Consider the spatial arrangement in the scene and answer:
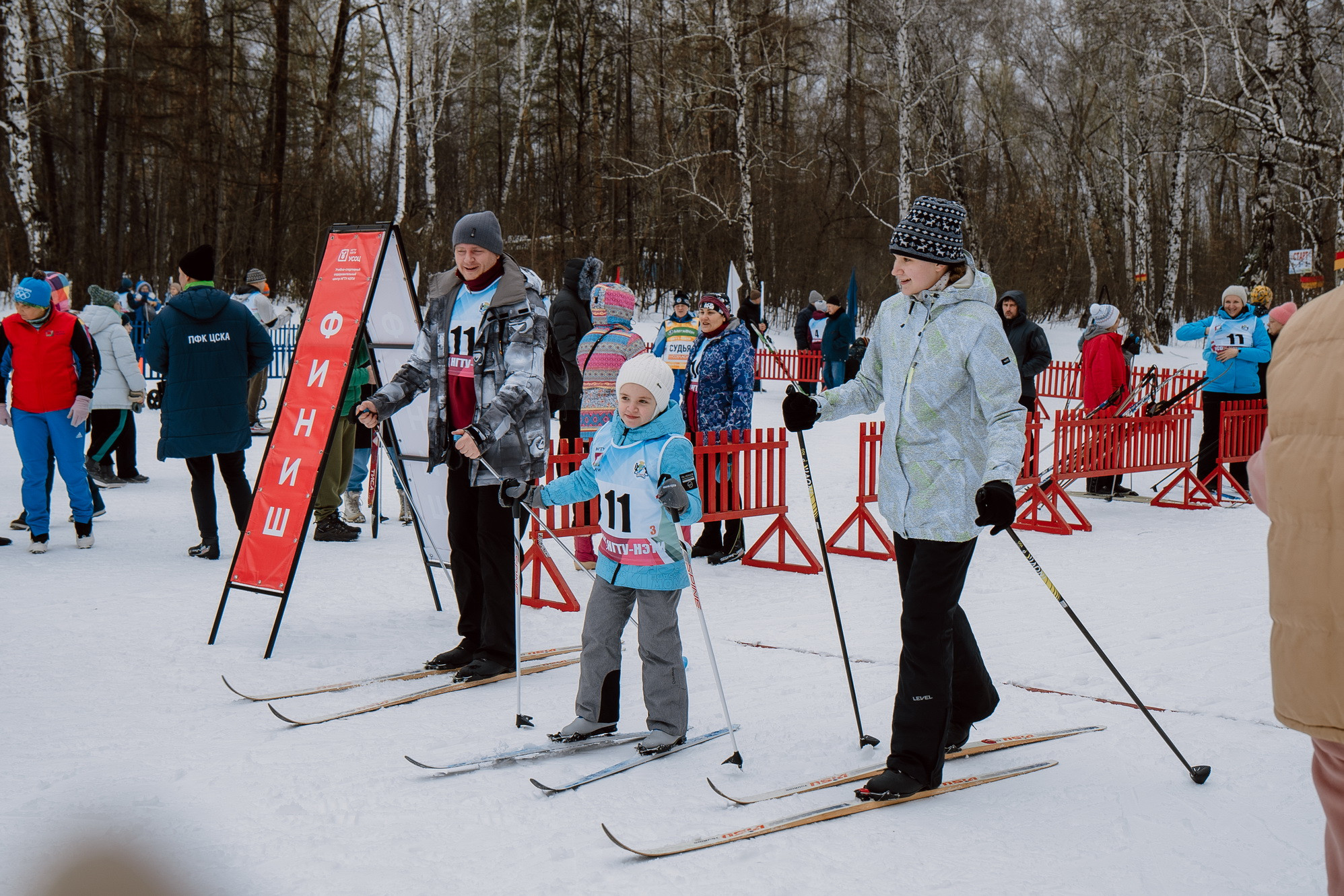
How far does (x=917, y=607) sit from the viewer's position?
3584 mm

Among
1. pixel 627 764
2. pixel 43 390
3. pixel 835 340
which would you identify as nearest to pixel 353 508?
pixel 43 390

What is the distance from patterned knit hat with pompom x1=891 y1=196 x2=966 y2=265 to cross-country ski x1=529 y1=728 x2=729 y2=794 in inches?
76.9

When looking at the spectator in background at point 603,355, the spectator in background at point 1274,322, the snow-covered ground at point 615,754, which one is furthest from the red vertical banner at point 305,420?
the spectator in background at point 1274,322

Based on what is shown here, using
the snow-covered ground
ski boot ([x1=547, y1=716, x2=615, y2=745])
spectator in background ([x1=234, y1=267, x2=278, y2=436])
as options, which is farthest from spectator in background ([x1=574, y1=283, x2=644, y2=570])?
spectator in background ([x1=234, y1=267, x2=278, y2=436])

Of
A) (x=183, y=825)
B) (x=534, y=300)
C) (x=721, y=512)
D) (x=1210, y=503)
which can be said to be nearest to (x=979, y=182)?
(x=1210, y=503)

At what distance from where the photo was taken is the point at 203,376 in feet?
24.1

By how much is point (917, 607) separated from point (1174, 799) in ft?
3.59

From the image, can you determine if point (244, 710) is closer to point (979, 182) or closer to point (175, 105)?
point (175, 105)

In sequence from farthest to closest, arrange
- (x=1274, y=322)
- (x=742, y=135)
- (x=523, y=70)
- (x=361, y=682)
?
(x=523, y=70)
(x=742, y=135)
(x=1274, y=322)
(x=361, y=682)

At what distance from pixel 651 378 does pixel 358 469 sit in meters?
5.42

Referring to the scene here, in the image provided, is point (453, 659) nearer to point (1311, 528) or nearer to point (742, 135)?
point (1311, 528)

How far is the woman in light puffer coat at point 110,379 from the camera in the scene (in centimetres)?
946

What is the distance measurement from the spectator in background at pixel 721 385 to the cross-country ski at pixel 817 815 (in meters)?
4.07

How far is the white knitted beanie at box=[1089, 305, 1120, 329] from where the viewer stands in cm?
1074
